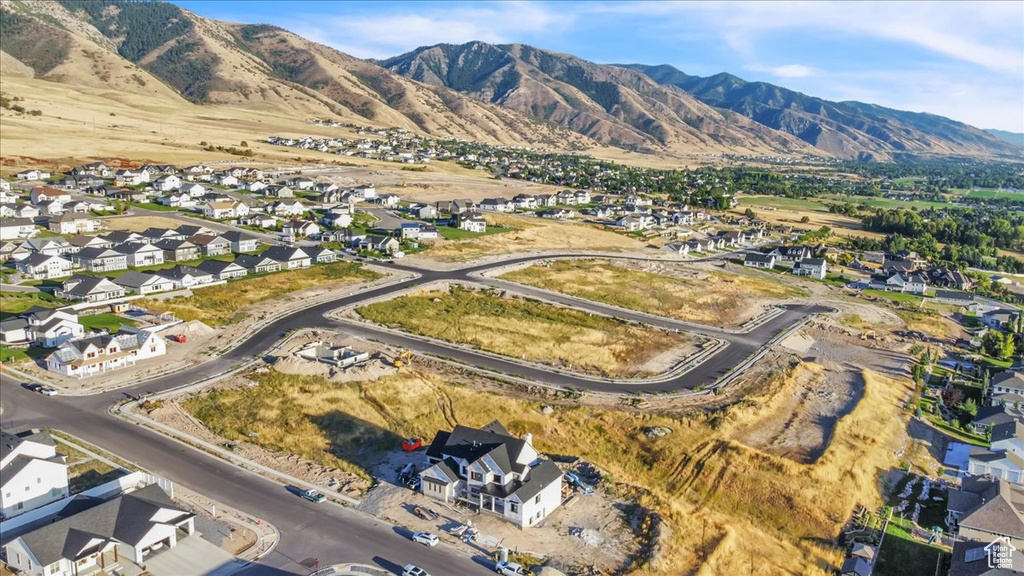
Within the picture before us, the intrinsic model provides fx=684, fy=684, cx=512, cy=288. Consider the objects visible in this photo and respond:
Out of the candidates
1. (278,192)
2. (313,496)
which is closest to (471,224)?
(278,192)

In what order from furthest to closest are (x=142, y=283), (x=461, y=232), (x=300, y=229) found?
(x=461, y=232) → (x=300, y=229) → (x=142, y=283)

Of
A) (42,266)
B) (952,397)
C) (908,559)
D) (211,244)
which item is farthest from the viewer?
(211,244)

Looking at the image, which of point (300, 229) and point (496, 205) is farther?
point (496, 205)

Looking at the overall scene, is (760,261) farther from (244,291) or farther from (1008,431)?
(244,291)

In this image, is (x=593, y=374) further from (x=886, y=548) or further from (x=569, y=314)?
(x=886, y=548)

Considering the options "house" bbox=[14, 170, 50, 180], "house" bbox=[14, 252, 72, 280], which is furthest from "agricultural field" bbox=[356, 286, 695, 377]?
"house" bbox=[14, 170, 50, 180]

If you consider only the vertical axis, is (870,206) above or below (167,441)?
above

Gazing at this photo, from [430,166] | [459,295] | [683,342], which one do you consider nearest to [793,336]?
[683,342]
